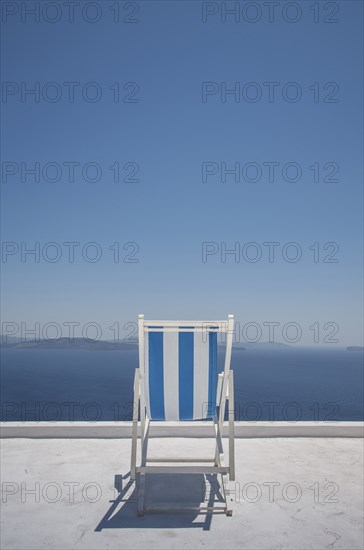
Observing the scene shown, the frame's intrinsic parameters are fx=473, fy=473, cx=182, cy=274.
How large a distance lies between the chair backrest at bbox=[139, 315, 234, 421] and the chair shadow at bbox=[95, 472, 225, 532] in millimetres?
→ 455

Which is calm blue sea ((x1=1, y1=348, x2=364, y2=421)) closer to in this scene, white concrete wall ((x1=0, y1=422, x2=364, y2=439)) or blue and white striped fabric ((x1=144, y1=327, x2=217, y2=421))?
white concrete wall ((x1=0, y1=422, x2=364, y2=439))

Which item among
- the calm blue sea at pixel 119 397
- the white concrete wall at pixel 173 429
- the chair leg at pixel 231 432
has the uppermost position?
the chair leg at pixel 231 432

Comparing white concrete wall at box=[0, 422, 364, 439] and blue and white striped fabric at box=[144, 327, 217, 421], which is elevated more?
blue and white striped fabric at box=[144, 327, 217, 421]

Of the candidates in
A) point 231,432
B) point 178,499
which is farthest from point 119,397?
point 231,432

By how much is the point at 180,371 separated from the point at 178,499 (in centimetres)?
71

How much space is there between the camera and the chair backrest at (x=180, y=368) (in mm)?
2793

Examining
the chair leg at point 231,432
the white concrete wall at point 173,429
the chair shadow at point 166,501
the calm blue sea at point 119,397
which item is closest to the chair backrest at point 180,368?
the chair leg at point 231,432

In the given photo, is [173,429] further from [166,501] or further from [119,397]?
[119,397]

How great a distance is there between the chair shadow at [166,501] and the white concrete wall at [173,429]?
928 millimetres

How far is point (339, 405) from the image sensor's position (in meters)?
54.0

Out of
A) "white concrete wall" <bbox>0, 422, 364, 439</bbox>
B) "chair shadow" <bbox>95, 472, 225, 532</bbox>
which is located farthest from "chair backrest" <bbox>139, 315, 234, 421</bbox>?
"white concrete wall" <bbox>0, 422, 364, 439</bbox>

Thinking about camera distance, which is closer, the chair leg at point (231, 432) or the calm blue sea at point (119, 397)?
the chair leg at point (231, 432)

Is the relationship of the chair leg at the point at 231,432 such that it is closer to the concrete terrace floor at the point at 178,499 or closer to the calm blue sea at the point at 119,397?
the concrete terrace floor at the point at 178,499

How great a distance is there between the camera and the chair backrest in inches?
110
